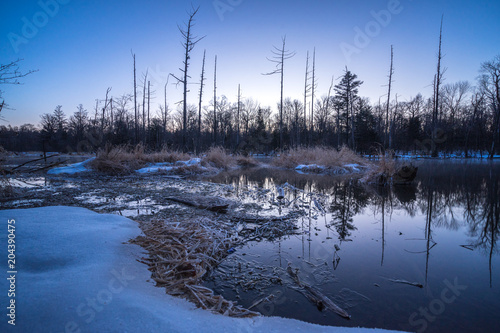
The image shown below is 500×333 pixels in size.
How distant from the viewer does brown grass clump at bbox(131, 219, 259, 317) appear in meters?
1.52

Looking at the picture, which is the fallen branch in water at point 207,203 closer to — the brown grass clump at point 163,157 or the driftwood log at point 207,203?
the driftwood log at point 207,203

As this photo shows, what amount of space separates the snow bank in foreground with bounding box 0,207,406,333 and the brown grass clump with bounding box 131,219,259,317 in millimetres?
110

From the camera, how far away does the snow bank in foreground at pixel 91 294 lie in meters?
1.00

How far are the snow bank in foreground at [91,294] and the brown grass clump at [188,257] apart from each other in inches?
4.3

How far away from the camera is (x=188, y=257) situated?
2148 mm

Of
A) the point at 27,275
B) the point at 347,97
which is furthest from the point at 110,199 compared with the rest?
the point at 347,97

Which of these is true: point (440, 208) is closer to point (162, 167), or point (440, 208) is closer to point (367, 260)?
point (367, 260)

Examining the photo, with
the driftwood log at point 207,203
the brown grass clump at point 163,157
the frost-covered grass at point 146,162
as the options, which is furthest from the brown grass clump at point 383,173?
the brown grass clump at point 163,157

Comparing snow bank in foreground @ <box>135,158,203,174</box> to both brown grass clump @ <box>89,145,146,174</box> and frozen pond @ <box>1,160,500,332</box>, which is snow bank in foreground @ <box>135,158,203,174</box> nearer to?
brown grass clump @ <box>89,145,146,174</box>

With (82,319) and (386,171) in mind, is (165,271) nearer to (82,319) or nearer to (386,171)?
(82,319)

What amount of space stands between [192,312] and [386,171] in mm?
9012

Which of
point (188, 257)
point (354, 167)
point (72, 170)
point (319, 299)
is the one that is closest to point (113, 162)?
point (72, 170)

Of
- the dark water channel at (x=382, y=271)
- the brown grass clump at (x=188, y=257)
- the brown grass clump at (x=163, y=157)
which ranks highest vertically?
the brown grass clump at (x=163, y=157)

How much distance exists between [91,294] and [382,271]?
238 cm
